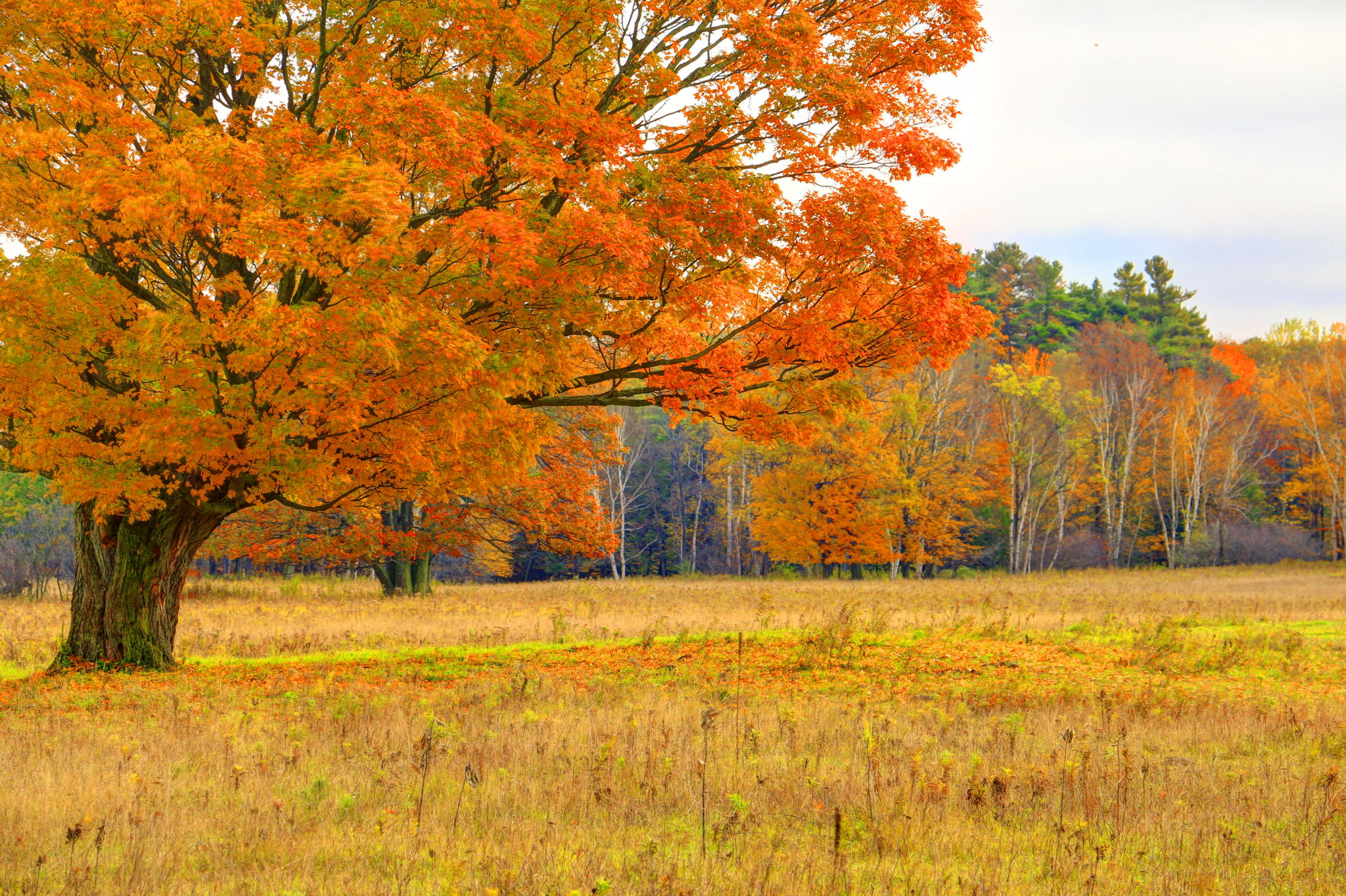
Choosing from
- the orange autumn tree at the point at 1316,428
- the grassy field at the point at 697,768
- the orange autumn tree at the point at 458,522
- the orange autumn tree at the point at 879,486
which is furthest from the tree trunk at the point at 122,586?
the orange autumn tree at the point at 1316,428

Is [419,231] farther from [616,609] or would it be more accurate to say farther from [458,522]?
[458,522]

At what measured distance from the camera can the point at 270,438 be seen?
10.1 m

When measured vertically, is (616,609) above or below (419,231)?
below

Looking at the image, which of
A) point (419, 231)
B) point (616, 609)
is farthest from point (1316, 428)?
point (419, 231)

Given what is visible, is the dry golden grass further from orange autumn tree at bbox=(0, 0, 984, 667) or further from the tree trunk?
orange autumn tree at bbox=(0, 0, 984, 667)

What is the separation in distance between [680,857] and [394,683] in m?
7.19

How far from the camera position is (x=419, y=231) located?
35.9ft

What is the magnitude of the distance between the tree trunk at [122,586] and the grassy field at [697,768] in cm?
78

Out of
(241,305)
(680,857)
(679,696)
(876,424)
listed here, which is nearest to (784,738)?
(679,696)

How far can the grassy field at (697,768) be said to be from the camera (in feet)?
17.0

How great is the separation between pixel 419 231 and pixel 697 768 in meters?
6.69

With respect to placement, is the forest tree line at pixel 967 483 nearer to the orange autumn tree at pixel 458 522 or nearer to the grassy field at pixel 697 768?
the orange autumn tree at pixel 458 522

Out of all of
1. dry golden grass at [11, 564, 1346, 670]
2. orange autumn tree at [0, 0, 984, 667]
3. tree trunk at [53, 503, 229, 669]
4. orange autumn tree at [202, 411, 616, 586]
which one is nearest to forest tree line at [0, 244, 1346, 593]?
orange autumn tree at [202, 411, 616, 586]

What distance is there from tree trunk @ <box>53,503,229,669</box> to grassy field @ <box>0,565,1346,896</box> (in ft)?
A: 2.56
